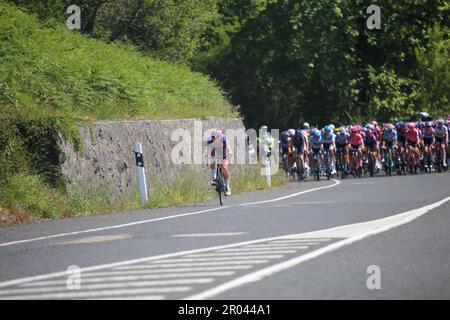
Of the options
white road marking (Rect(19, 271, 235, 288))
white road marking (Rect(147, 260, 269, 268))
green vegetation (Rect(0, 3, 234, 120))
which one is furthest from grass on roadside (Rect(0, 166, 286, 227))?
white road marking (Rect(19, 271, 235, 288))

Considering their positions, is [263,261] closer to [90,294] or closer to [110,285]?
[110,285]

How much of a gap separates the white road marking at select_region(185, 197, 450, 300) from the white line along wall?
22.4 feet

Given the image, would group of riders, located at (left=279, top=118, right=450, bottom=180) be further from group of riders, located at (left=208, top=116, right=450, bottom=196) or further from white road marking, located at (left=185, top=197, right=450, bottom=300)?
white road marking, located at (left=185, top=197, right=450, bottom=300)

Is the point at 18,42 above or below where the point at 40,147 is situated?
above

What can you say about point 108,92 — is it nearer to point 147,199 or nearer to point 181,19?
point 147,199

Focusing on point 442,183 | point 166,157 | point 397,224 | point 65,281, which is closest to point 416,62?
point 442,183

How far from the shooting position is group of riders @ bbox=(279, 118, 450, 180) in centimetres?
3988

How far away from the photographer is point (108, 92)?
29.6 m

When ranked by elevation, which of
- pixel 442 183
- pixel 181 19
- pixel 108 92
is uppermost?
pixel 181 19

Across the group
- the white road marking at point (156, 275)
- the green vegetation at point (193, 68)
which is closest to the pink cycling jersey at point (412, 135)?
the green vegetation at point (193, 68)

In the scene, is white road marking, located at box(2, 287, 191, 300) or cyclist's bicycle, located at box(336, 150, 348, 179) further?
cyclist's bicycle, located at box(336, 150, 348, 179)

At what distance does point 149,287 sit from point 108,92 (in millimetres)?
19285

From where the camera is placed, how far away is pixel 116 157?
25328mm

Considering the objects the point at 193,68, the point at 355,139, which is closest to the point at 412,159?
the point at 355,139
